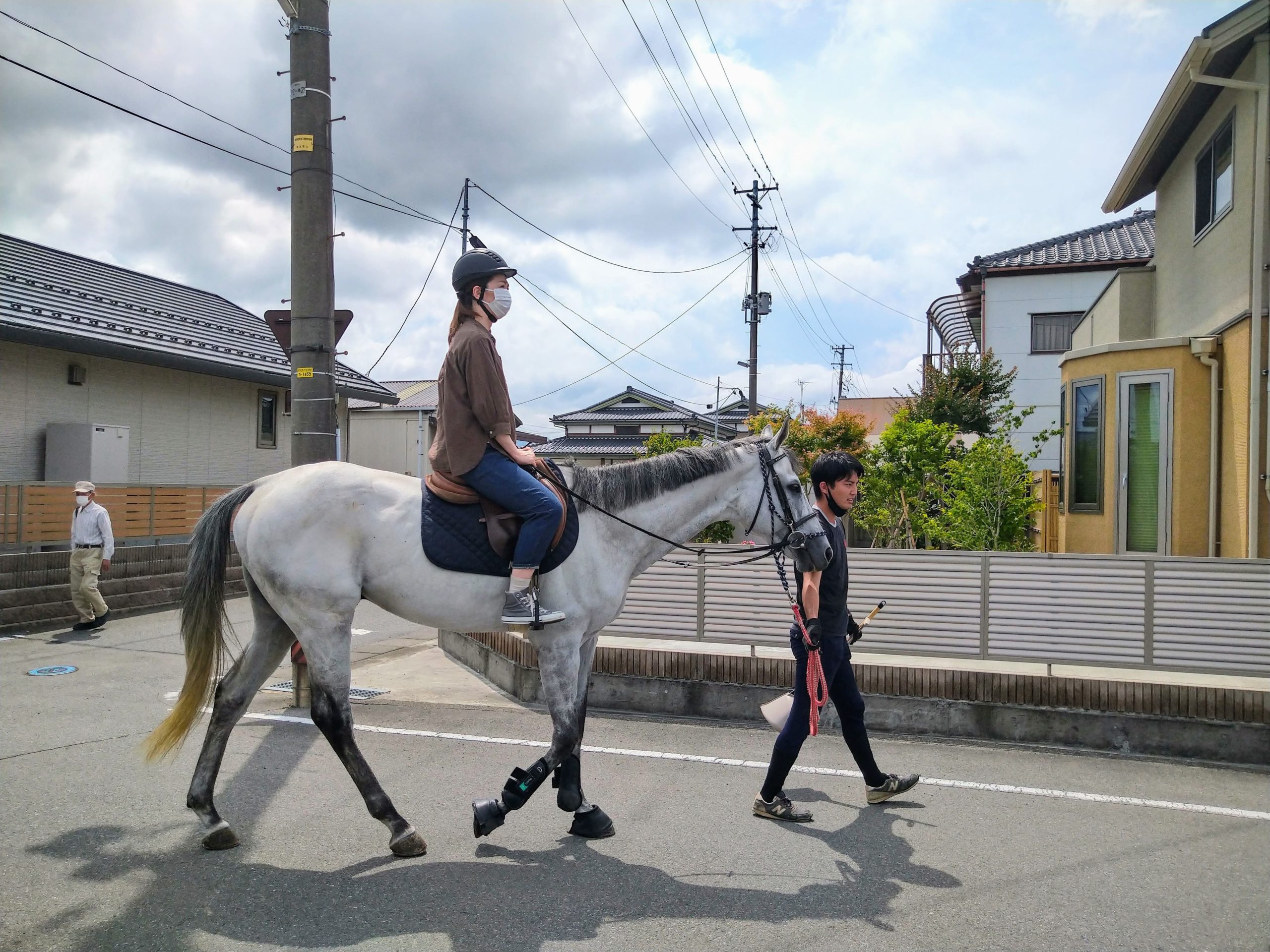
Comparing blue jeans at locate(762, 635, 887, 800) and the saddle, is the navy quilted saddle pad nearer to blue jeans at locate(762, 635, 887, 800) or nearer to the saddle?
the saddle

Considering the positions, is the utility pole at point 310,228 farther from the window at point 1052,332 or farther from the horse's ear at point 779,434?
the window at point 1052,332

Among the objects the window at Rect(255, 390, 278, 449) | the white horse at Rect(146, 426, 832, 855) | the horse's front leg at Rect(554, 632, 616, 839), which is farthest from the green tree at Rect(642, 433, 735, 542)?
the window at Rect(255, 390, 278, 449)

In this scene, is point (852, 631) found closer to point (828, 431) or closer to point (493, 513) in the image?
point (493, 513)

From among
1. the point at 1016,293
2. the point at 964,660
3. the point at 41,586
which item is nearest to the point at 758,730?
the point at 964,660

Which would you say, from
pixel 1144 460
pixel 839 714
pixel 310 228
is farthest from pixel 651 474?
pixel 1144 460

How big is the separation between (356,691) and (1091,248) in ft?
81.1

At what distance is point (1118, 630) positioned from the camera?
6.41 metres

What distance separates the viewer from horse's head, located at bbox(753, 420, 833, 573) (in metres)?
4.63

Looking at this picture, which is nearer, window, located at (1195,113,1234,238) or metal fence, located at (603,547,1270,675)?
metal fence, located at (603,547,1270,675)

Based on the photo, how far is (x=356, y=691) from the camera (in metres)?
7.54

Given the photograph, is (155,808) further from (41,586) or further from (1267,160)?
(1267,160)

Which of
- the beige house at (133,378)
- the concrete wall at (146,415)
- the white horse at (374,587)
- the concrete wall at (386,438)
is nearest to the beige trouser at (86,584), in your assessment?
the beige house at (133,378)

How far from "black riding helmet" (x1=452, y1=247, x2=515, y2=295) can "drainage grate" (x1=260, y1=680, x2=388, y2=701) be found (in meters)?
4.34

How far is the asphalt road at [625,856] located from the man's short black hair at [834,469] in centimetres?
191
